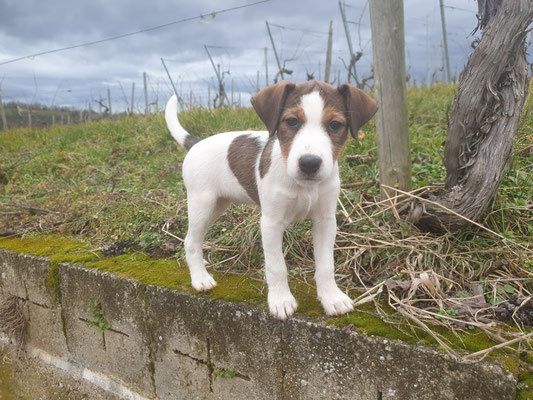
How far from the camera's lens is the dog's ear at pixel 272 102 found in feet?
6.27

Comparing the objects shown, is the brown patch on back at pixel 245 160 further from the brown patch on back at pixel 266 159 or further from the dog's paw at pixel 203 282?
the dog's paw at pixel 203 282

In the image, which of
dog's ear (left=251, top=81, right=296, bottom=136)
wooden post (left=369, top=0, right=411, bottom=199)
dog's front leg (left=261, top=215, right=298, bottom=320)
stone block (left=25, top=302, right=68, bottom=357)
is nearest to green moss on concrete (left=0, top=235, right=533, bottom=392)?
dog's front leg (left=261, top=215, right=298, bottom=320)

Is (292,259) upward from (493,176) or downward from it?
downward

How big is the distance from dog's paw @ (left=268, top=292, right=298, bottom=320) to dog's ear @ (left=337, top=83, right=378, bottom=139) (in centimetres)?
96

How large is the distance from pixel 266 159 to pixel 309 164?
1.68ft

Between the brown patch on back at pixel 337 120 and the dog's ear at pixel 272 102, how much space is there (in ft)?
0.76

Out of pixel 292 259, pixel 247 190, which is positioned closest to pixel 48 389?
pixel 292 259

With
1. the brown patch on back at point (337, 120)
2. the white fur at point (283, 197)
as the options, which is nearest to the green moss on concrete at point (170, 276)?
the white fur at point (283, 197)

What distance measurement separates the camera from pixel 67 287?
3.25m

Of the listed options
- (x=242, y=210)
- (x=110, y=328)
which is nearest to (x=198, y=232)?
(x=110, y=328)

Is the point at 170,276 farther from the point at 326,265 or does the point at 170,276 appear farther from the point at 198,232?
the point at 326,265

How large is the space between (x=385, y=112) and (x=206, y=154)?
1.44 meters

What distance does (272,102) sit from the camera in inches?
76.1

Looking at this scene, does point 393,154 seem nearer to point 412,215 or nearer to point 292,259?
point 412,215
